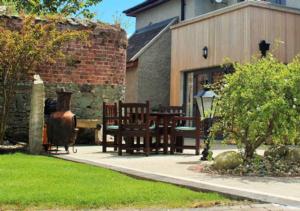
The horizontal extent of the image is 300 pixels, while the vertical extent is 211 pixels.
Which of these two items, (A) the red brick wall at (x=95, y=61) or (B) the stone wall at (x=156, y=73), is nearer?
(A) the red brick wall at (x=95, y=61)

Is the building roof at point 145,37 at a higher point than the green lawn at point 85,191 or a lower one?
higher

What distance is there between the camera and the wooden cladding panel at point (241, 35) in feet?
49.6

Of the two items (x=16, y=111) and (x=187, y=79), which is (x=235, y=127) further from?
(x=187, y=79)

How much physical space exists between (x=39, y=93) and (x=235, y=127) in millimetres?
4321

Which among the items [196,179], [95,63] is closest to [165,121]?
[95,63]

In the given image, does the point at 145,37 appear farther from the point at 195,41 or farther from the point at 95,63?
the point at 95,63

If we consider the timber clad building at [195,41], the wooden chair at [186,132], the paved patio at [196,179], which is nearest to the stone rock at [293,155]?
the paved patio at [196,179]

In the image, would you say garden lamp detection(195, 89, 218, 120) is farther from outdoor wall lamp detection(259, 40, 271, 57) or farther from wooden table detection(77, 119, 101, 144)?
outdoor wall lamp detection(259, 40, 271, 57)

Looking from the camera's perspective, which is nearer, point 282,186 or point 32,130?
point 282,186

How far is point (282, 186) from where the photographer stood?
677 cm

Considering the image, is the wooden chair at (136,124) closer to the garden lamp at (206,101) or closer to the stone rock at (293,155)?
the garden lamp at (206,101)

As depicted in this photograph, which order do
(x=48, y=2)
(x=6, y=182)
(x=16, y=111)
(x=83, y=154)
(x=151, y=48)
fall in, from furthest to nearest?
(x=48, y=2) < (x=151, y=48) < (x=16, y=111) < (x=83, y=154) < (x=6, y=182)

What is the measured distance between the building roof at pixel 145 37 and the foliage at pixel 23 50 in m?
7.93

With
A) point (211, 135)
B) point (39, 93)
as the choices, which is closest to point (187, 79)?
point (39, 93)
